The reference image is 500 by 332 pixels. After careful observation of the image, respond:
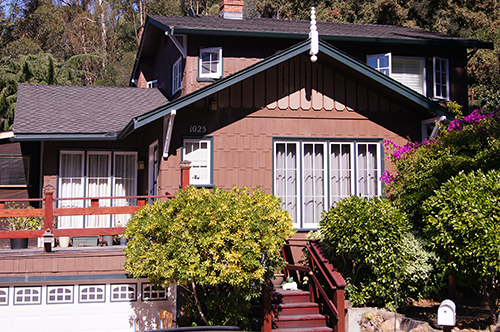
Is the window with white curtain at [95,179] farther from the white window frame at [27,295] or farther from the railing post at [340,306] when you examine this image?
the railing post at [340,306]

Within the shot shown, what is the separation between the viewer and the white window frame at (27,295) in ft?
30.1

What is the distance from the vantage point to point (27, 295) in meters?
9.20

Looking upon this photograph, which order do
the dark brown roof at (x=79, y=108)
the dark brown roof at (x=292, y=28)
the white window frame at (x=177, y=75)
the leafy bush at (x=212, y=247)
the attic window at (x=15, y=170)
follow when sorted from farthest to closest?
the white window frame at (x=177, y=75), the attic window at (x=15, y=170), the dark brown roof at (x=292, y=28), the dark brown roof at (x=79, y=108), the leafy bush at (x=212, y=247)

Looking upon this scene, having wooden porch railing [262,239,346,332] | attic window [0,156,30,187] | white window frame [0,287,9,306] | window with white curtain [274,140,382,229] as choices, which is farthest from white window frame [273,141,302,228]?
attic window [0,156,30,187]

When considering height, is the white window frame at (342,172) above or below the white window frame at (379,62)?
→ below

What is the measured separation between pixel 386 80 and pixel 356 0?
2540 cm

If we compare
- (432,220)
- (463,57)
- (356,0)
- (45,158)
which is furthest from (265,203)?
(356,0)

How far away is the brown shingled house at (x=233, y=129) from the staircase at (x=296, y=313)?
6.96 feet

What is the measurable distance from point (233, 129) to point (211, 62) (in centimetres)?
309

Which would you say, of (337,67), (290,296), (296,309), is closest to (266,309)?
(296,309)

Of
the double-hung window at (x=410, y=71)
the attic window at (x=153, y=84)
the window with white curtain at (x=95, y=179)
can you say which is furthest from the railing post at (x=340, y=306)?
the attic window at (x=153, y=84)

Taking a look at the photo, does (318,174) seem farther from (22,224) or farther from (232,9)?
(232,9)

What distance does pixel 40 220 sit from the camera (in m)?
11.5

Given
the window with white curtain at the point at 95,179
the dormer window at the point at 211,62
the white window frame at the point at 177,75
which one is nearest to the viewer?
the window with white curtain at the point at 95,179
